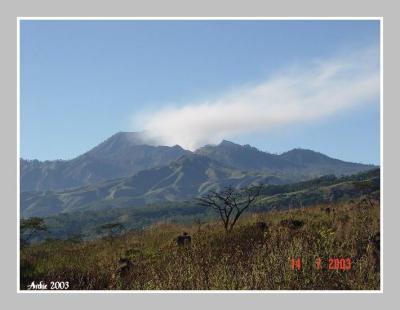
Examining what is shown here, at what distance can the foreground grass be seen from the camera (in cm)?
1182

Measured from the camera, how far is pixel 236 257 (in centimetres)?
1310

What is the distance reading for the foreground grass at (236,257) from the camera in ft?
38.8

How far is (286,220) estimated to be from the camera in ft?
49.9

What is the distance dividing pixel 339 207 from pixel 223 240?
4.49m

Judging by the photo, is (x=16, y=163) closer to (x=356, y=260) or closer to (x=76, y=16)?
(x=76, y=16)

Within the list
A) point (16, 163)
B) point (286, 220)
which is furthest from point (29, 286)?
point (286, 220)
